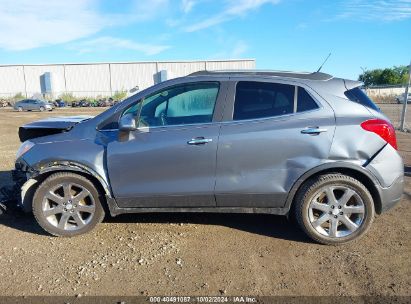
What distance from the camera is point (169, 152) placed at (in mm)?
3799

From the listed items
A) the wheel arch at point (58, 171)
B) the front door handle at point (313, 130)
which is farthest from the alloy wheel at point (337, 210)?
the wheel arch at point (58, 171)

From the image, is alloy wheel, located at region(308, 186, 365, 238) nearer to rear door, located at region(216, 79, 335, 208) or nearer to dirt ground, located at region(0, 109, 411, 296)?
dirt ground, located at region(0, 109, 411, 296)

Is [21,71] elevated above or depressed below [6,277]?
above

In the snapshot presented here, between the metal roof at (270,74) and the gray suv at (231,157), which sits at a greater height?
the metal roof at (270,74)

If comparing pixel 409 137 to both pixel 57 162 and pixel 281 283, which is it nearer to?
pixel 281 283

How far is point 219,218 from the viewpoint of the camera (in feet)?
15.2

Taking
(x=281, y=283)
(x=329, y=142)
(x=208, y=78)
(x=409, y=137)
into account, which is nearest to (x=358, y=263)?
(x=281, y=283)

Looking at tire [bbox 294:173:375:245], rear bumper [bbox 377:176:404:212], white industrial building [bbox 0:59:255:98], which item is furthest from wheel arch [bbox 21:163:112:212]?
white industrial building [bbox 0:59:255:98]

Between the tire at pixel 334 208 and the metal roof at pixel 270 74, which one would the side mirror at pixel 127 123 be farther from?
the tire at pixel 334 208

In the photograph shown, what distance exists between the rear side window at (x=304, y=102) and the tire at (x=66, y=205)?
243cm

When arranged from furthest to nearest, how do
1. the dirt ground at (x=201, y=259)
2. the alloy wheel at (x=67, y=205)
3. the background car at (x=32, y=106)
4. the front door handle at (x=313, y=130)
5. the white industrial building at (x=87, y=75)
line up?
the white industrial building at (x=87, y=75) → the background car at (x=32, y=106) → the alloy wheel at (x=67, y=205) → the front door handle at (x=313, y=130) → the dirt ground at (x=201, y=259)

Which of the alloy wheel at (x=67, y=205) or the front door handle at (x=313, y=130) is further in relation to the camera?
the alloy wheel at (x=67, y=205)

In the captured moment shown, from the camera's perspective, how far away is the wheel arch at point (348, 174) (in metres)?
3.71

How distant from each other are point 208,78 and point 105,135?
1.31 m
